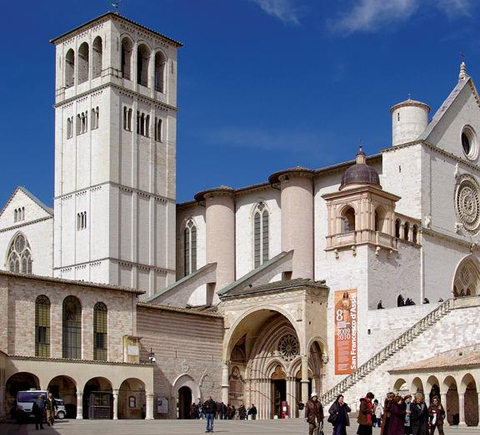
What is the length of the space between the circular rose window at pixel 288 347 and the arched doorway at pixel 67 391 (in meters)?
12.2

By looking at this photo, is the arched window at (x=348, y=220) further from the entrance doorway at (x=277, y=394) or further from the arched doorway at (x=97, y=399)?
the arched doorway at (x=97, y=399)

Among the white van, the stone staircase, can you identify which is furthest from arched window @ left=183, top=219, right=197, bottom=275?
the white van

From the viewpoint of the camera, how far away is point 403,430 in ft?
73.4

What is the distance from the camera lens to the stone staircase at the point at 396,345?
1795 inches

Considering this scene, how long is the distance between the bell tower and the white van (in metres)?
21.3

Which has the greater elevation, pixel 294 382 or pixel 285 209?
pixel 285 209

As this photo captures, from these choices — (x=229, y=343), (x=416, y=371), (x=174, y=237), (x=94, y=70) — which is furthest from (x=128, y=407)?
(x=94, y=70)

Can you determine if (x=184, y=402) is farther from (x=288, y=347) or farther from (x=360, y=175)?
(x=360, y=175)

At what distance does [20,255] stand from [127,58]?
15120mm

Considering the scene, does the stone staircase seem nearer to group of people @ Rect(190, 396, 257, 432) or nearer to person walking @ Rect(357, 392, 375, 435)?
group of people @ Rect(190, 396, 257, 432)

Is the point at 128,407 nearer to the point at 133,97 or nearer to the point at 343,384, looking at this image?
the point at 343,384

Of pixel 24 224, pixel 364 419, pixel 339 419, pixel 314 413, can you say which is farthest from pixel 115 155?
pixel 364 419

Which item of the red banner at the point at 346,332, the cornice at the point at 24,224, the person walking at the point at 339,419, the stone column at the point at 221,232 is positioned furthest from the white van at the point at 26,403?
the cornice at the point at 24,224

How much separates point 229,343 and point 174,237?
1347 cm
